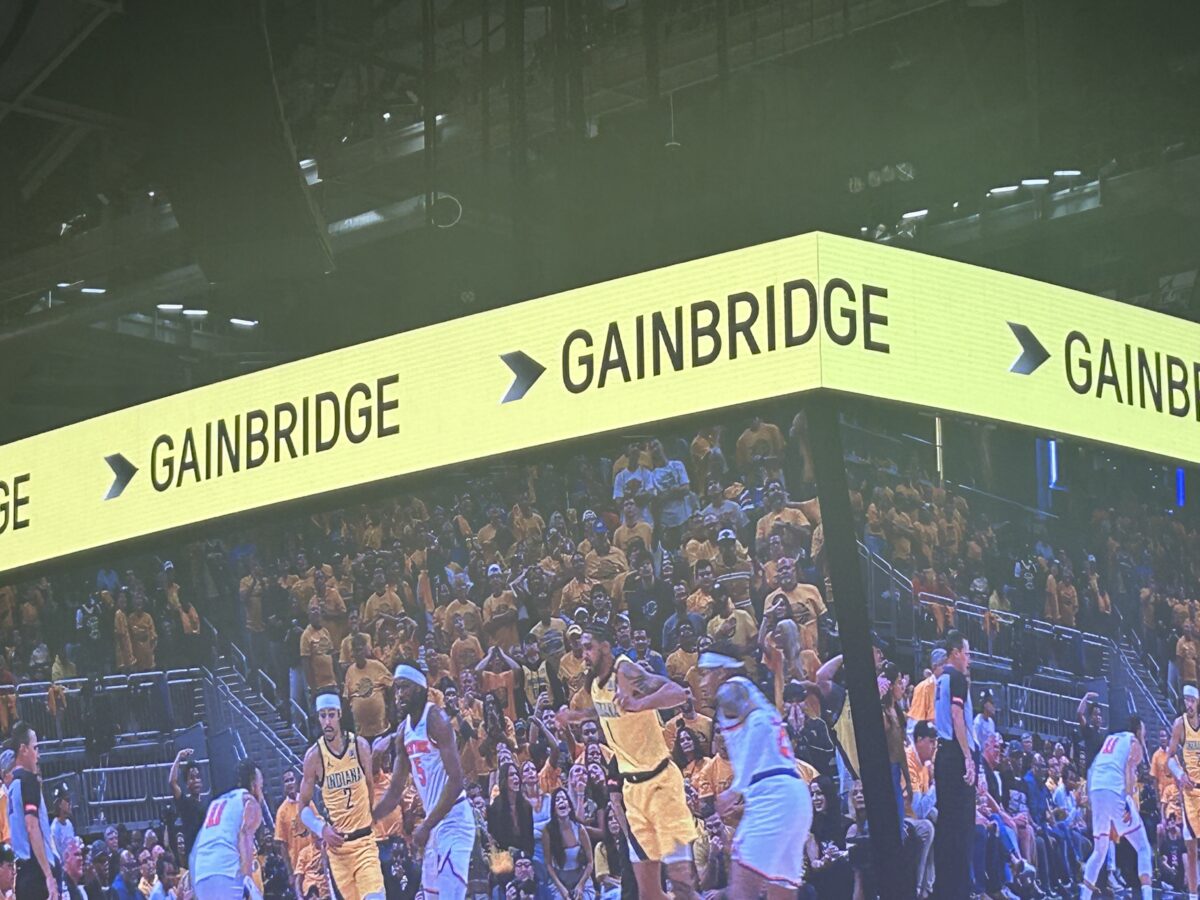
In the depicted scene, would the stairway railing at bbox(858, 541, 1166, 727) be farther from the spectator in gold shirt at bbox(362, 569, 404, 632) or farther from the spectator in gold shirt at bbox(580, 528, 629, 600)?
the spectator in gold shirt at bbox(362, 569, 404, 632)

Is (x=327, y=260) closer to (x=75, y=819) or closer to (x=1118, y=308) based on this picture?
(x=75, y=819)

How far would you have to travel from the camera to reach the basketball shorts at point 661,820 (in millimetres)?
4855

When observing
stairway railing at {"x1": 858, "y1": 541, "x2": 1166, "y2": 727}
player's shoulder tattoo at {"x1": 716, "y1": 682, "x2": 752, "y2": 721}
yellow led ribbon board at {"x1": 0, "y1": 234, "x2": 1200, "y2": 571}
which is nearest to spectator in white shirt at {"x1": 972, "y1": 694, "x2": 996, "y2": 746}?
A: stairway railing at {"x1": 858, "y1": 541, "x2": 1166, "y2": 727}

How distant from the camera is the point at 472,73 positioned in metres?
9.63

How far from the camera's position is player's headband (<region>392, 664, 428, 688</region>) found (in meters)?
5.34

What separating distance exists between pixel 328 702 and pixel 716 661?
1.37 m

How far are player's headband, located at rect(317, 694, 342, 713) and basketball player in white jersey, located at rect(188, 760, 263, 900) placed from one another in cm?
37

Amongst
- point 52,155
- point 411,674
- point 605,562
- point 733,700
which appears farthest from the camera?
point 52,155

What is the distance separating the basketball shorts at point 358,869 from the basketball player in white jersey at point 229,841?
0.35m

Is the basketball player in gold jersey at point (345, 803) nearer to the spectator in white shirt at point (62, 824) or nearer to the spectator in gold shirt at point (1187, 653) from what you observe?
the spectator in white shirt at point (62, 824)

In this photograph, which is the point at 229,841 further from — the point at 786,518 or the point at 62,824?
the point at 786,518

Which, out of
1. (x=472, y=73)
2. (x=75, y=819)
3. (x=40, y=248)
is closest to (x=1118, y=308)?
(x=75, y=819)

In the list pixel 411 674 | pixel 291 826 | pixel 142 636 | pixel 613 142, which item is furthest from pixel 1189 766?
pixel 613 142

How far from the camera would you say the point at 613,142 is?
848 cm
